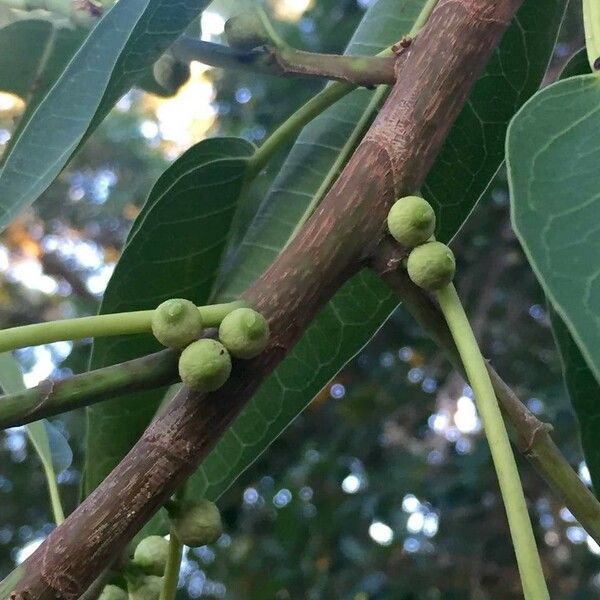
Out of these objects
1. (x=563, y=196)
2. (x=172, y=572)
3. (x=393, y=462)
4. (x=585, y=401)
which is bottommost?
(x=393, y=462)

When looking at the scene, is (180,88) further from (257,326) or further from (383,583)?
(383,583)

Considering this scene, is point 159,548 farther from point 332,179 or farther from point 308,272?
point 332,179

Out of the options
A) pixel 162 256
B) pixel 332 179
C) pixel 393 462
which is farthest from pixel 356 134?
pixel 393 462

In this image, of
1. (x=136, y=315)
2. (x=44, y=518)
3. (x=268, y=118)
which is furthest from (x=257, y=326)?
(x=44, y=518)

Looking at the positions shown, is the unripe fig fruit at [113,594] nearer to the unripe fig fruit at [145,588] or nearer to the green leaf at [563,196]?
the unripe fig fruit at [145,588]

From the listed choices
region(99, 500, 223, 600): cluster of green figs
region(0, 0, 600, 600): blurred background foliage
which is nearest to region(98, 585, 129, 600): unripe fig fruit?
region(99, 500, 223, 600): cluster of green figs

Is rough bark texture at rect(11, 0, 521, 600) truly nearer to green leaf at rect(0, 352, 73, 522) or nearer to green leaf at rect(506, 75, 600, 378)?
green leaf at rect(506, 75, 600, 378)
